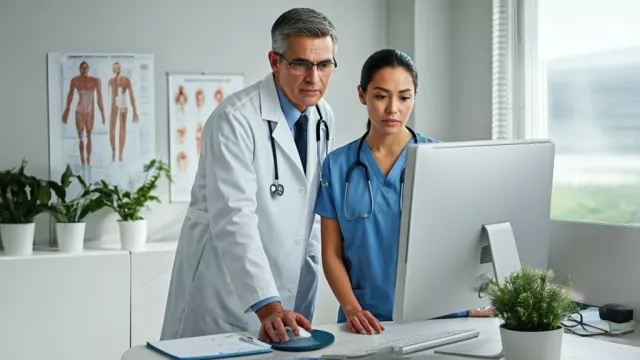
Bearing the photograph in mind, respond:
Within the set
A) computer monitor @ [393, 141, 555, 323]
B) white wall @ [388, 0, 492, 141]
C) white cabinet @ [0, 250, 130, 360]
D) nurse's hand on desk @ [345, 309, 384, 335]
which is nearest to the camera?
computer monitor @ [393, 141, 555, 323]

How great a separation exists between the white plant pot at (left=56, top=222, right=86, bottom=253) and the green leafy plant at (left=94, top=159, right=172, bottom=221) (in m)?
0.19

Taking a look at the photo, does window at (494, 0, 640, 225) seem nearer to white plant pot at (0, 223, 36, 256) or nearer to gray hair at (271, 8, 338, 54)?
gray hair at (271, 8, 338, 54)

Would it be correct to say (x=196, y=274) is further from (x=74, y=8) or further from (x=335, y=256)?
(x=74, y=8)

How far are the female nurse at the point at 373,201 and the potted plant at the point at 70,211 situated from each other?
1766 mm

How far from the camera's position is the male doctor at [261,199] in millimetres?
2164

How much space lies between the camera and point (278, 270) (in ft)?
7.83

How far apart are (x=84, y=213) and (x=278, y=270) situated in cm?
163

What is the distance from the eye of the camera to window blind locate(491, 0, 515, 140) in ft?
11.4

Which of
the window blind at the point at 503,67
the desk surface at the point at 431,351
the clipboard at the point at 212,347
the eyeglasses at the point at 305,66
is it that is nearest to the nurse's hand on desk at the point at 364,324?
the desk surface at the point at 431,351

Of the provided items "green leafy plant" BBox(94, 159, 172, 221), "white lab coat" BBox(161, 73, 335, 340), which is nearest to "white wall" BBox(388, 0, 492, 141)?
"green leafy plant" BBox(94, 159, 172, 221)

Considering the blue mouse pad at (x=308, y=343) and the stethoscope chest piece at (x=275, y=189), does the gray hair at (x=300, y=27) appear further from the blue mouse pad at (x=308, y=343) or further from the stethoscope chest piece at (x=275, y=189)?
the blue mouse pad at (x=308, y=343)

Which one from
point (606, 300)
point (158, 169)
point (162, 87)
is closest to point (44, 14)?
point (162, 87)

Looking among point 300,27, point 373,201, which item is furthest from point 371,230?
point 300,27

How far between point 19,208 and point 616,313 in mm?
2546
